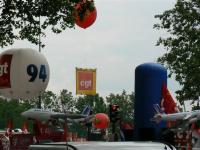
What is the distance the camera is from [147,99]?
23703 mm

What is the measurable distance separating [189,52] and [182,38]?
135cm

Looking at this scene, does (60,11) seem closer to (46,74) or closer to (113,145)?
(46,74)

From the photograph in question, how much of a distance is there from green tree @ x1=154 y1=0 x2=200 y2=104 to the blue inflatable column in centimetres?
1176

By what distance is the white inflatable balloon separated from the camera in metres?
18.1

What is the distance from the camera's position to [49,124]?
20.3m

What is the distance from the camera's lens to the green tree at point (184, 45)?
119 ft

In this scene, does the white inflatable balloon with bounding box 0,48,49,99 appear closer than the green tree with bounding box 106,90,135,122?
Yes

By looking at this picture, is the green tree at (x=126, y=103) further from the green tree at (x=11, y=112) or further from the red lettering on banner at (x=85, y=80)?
the red lettering on banner at (x=85, y=80)

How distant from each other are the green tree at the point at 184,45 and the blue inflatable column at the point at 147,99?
38.6 feet

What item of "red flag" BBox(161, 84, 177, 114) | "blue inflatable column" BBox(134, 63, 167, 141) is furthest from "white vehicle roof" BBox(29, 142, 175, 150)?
"blue inflatable column" BBox(134, 63, 167, 141)

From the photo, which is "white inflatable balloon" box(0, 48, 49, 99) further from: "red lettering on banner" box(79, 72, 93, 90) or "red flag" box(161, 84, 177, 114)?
"red lettering on banner" box(79, 72, 93, 90)

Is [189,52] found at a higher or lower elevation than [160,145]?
higher

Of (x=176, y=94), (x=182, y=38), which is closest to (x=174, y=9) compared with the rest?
(x=182, y=38)

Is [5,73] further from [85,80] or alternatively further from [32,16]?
[85,80]
